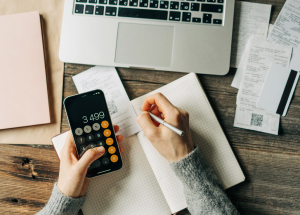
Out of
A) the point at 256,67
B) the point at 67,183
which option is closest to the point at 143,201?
the point at 67,183

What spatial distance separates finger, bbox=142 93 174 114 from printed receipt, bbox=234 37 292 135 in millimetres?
251

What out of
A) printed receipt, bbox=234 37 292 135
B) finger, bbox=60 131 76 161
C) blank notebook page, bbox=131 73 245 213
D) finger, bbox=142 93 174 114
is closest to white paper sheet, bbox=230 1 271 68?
printed receipt, bbox=234 37 292 135

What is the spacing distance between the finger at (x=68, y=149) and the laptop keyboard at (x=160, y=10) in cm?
39

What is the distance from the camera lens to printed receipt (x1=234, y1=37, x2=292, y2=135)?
0.70m

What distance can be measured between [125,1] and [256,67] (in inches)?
18.5

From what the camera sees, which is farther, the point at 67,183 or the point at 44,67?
the point at 44,67

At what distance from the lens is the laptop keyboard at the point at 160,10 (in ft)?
2.22

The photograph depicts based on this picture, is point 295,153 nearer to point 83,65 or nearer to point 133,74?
point 133,74

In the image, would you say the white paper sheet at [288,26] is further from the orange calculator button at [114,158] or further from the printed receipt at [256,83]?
the orange calculator button at [114,158]

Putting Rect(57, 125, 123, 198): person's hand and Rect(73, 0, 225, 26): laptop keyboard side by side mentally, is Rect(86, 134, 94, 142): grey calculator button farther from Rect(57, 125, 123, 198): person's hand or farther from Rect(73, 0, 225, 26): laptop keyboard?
Rect(73, 0, 225, 26): laptop keyboard

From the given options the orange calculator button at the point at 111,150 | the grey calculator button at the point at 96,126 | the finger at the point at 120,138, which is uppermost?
the grey calculator button at the point at 96,126

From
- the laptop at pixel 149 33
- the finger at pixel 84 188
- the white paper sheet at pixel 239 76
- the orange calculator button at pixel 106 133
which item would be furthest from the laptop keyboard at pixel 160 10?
the finger at pixel 84 188

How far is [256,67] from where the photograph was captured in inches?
28.0

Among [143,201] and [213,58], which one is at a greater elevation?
[213,58]
